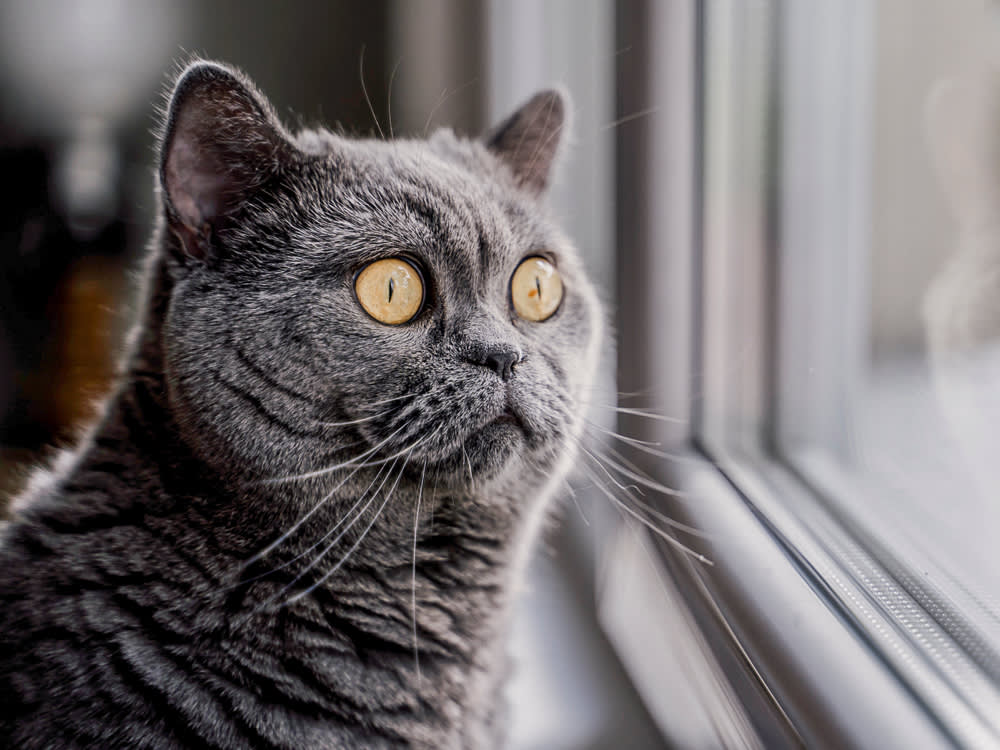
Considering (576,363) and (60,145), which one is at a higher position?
(60,145)

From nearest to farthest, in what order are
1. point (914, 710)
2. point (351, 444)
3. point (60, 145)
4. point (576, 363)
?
point (914, 710)
point (351, 444)
point (576, 363)
point (60, 145)

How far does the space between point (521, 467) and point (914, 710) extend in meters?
0.32

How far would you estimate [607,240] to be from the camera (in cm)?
97

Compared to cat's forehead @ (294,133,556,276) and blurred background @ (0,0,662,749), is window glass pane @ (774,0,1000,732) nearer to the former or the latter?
cat's forehead @ (294,133,556,276)

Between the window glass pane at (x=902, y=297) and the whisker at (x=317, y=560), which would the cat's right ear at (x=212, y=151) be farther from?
the window glass pane at (x=902, y=297)

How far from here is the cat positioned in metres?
0.56

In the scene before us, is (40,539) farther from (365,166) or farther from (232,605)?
(365,166)

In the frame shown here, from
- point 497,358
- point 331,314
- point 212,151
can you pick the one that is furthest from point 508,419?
point 212,151

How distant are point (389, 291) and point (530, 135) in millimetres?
296

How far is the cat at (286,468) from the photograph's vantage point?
0.56m

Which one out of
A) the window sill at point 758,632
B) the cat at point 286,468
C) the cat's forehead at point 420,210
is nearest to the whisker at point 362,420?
the cat at point 286,468

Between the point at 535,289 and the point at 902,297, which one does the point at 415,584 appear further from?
the point at 902,297

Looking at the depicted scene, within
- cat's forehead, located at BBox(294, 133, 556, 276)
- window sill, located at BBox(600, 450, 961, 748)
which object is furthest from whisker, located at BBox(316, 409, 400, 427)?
window sill, located at BBox(600, 450, 961, 748)

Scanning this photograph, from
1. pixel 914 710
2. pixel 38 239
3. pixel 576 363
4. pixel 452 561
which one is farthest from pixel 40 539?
pixel 38 239
